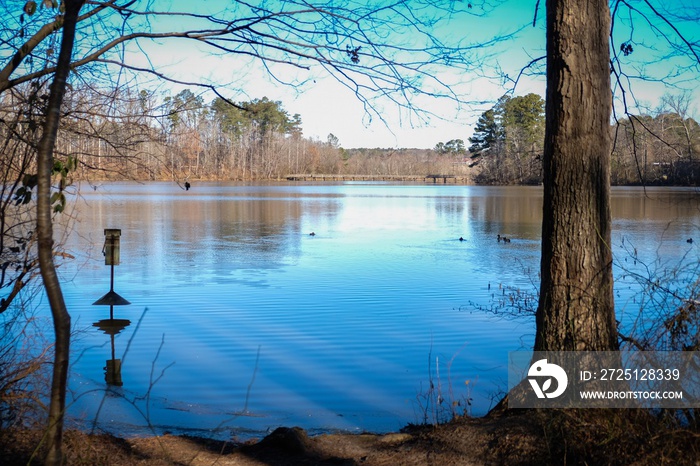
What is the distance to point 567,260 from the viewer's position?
4406 millimetres

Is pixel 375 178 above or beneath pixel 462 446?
above

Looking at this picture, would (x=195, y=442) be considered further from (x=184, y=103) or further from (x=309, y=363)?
(x=309, y=363)

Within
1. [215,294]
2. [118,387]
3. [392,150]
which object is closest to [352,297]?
[215,294]

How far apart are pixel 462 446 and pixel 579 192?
1735 millimetres

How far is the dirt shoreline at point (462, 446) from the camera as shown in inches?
139

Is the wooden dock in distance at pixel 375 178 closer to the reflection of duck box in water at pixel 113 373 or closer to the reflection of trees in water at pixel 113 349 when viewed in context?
the reflection of trees in water at pixel 113 349

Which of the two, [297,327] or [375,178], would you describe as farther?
[375,178]

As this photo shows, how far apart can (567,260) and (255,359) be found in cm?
445

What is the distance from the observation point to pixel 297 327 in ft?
31.3
